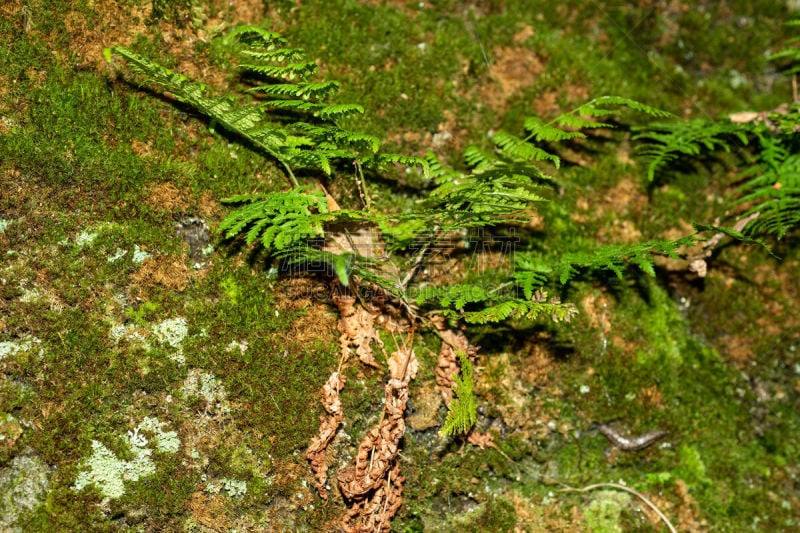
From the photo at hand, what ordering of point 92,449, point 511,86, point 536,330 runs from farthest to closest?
point 511,86
point 536,330
point 92,449

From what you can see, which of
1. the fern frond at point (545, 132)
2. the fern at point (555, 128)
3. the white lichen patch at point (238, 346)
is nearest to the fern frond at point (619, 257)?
the fern at point (555, 128)

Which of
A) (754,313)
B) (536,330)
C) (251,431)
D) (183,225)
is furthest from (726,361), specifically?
(183,225)

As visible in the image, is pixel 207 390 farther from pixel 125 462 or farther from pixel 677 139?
pixel 677 139

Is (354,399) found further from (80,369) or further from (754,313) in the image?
(754,313)

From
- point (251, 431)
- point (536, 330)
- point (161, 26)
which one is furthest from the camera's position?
point (536, 330)

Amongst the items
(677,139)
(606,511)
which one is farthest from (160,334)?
(677,139)

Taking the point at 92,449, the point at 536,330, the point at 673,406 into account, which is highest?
the point at 536,330

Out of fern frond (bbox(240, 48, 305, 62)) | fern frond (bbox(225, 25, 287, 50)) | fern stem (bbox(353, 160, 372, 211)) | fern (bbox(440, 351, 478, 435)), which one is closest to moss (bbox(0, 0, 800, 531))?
fern stem (bbox(353, 160, 372, 211))
